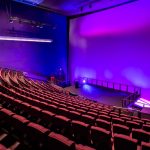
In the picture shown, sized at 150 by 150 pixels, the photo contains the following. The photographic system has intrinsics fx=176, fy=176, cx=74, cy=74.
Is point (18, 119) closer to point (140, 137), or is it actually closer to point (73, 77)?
point (140, 137)

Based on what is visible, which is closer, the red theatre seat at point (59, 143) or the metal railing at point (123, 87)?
the red theatre seat at point (59, 143)

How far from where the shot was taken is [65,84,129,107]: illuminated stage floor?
647 cm

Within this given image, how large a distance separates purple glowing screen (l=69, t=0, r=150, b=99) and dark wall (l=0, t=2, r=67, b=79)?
0.70 meters

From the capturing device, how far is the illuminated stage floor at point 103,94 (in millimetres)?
6471

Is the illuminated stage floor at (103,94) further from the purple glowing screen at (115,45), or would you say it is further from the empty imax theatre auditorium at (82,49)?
the purple glowing screen at (115,45)

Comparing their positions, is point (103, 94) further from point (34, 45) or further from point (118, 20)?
point (34, 45)

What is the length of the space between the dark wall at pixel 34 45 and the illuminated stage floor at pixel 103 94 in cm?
212

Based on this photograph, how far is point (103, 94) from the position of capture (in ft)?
24.5

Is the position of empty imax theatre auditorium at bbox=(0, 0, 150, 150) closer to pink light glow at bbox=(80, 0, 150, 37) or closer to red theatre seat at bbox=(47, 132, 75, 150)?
pink light glow at bbox=(80, 0, 150, 37)

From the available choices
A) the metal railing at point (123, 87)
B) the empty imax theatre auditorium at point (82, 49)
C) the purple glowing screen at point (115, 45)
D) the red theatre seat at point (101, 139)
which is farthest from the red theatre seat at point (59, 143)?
the purple glowing screen at point (115, 45)

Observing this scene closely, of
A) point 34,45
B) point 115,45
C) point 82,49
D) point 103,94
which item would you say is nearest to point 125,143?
point 103,94

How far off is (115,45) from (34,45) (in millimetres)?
3723

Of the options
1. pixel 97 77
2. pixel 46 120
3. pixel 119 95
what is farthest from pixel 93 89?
pixel 46 120

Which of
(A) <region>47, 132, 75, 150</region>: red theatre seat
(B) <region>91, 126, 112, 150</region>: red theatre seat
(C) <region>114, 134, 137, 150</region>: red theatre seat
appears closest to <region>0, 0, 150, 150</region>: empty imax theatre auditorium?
(B) <region>91, 126, 112, 150</region>: red theatre seat
